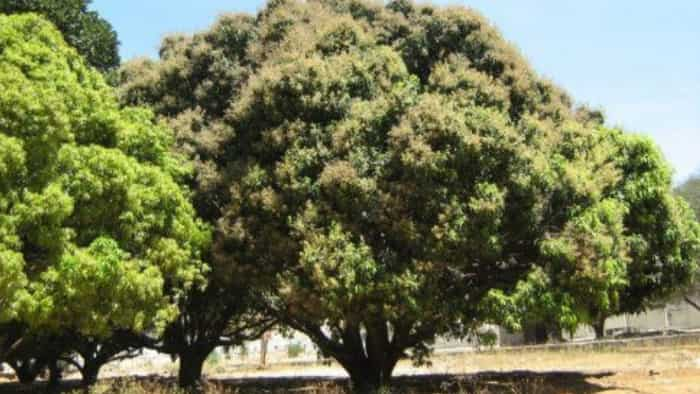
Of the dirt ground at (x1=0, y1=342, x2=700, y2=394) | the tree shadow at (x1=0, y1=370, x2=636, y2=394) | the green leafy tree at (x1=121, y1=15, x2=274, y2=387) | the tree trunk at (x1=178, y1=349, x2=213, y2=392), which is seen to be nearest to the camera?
the tree shadow at (x1=0, y1=370, x2=636, y2=394)

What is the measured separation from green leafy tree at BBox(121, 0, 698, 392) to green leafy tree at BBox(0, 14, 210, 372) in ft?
4.92

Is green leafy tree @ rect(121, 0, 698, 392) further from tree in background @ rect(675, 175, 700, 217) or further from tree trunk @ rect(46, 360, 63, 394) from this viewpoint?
tree in background @ rect(675, 175, 700, 217)

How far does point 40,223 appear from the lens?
11.6m

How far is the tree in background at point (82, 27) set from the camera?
17.8 meters

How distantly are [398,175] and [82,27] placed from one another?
11269 mm

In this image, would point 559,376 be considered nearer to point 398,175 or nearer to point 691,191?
point 398,175

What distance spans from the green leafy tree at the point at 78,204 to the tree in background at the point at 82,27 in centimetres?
410

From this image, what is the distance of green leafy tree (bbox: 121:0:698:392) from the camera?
12883 mm

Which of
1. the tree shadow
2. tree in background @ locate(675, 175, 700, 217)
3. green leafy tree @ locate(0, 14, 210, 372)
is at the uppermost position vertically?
tree in background @ locate(675, 175, 700, 217)

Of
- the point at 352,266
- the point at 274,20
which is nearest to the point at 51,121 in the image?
the point at 352,266

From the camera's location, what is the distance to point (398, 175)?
43.7 ft

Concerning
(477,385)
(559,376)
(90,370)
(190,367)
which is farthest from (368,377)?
(90,370)

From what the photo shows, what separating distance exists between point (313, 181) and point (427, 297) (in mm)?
3347

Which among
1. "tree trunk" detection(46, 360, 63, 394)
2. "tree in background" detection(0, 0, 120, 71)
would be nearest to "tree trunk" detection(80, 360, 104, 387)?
"tree trunk" detection(46, 360, 63, 394)
